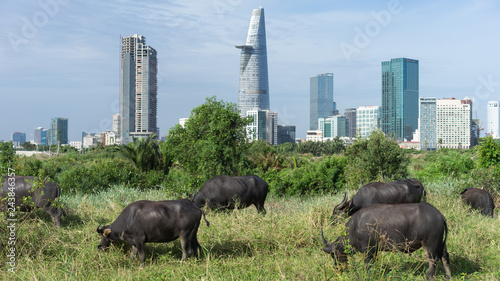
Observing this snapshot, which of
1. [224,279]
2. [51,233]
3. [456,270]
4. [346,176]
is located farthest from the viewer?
[346,176]

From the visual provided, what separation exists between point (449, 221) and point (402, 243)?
405cm

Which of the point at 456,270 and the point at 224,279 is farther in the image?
the point at 456,270

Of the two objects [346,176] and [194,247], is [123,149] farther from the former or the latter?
[194,247]

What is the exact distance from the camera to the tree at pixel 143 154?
2353 centimetres

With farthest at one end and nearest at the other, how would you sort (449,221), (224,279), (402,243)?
(449,221), (402,243), (224,279)

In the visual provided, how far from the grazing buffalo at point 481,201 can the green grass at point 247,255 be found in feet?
6.27

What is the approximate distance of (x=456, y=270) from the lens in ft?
22.0

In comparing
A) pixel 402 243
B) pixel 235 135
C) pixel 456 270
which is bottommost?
pixel 456 270

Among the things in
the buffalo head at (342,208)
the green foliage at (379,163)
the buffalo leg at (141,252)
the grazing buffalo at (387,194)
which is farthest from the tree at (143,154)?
the buffalo leg at (141,252)

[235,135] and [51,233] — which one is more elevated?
[235,135]

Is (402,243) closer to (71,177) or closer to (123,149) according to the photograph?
(71,177)

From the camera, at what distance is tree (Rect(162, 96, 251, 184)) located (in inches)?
703

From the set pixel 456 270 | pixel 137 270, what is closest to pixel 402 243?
pixel 456 270

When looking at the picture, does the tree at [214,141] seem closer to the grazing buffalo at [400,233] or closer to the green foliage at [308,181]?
the green foliage at [308,181]
